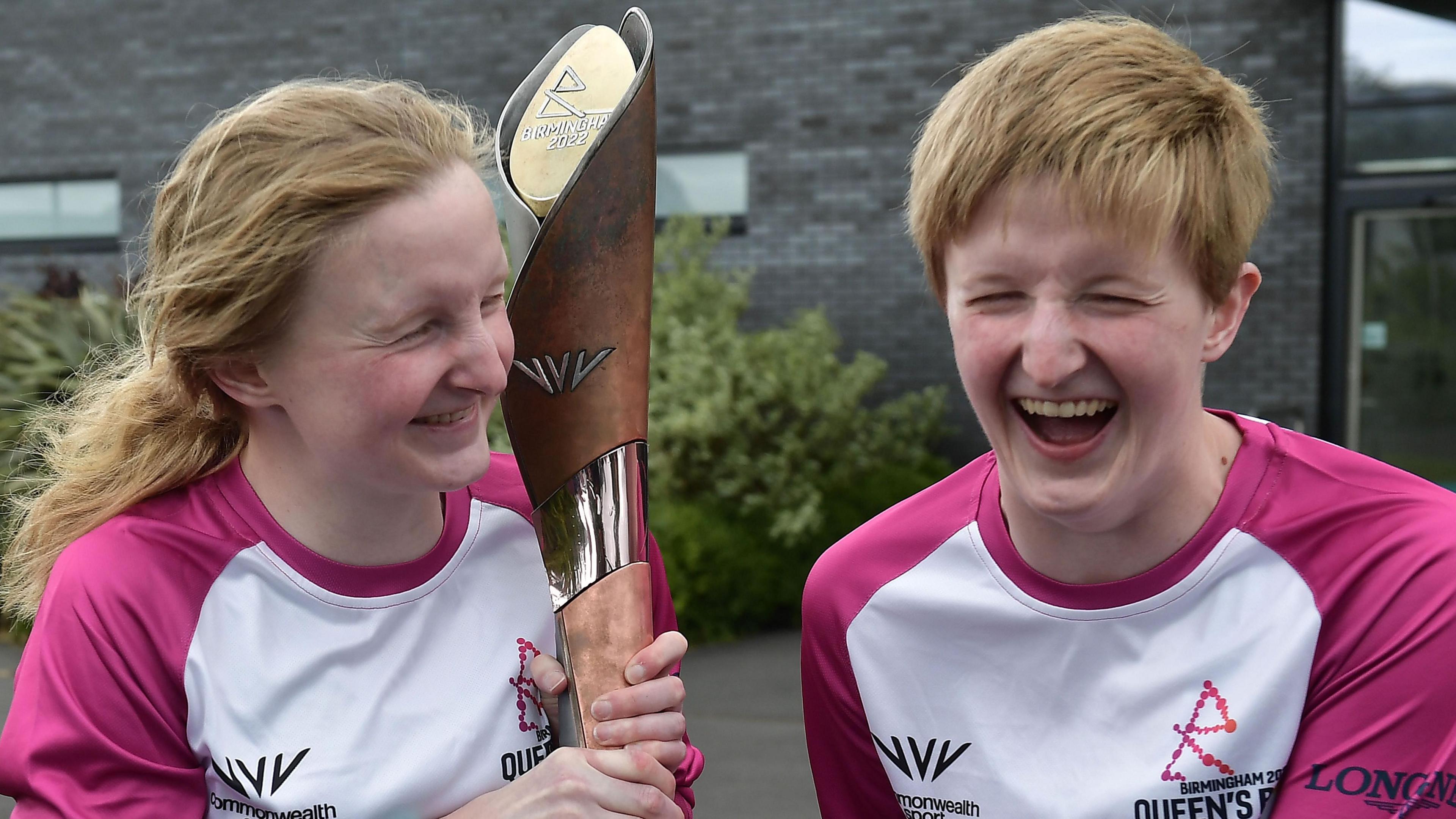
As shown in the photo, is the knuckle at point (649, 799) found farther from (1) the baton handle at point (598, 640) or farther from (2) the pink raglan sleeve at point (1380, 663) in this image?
(2) the pink raglan sleeve at point (1380, 663)

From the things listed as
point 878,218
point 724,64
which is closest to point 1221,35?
point 878,218

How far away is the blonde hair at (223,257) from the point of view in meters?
1.84

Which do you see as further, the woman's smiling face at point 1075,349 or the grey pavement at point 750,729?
the grey pavement at point 750,729

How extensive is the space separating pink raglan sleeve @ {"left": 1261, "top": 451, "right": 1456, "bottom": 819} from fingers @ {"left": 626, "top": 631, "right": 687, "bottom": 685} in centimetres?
88

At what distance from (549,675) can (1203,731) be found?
0.95 m

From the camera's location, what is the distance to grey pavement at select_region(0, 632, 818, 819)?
522cm

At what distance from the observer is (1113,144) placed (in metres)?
1.83

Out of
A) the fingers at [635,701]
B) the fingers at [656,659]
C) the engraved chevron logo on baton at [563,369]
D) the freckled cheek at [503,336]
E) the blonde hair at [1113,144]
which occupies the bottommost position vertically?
the fingers at [635,701]

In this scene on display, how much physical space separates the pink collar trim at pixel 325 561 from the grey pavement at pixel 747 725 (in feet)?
10.5

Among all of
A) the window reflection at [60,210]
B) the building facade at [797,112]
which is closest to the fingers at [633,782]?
the building facade at [797,112]

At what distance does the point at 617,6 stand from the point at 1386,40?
18.6 ft

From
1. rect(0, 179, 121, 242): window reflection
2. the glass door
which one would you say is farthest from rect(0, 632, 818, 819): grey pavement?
rect(0, 179, 121, 242): window reflection

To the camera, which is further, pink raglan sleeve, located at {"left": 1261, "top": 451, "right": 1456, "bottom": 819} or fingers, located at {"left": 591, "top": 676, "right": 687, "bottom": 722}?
fingers, located at {"left": 591, "top": 676, "right": 687, "bottom": 722}

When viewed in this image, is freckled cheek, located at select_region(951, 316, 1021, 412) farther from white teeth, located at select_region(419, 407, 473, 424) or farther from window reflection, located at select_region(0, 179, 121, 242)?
window reflection, located at select_region(0, 179, 121, 242)
